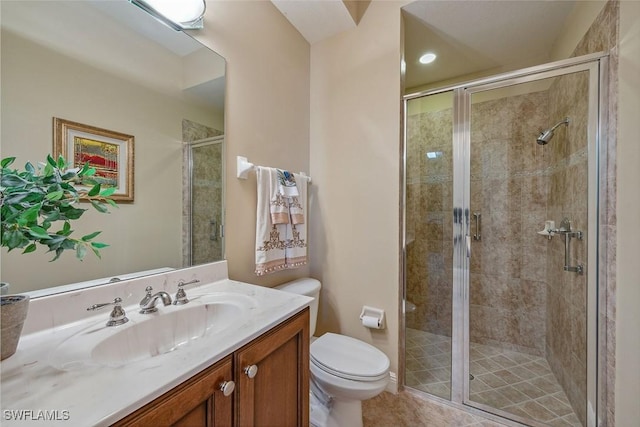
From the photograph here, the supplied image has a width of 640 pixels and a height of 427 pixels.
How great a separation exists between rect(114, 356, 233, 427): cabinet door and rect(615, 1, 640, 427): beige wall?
1600 mm

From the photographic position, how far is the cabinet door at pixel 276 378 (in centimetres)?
70

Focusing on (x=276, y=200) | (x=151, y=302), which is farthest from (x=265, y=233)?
(x=151, y=302)

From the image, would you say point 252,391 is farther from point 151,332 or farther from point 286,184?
point 286,184

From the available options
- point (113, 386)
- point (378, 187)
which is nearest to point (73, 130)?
point (113, 386)

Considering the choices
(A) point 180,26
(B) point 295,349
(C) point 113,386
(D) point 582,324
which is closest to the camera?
(C) point 113,386

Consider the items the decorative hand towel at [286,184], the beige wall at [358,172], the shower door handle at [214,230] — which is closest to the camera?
the shower door handle at [214,230]

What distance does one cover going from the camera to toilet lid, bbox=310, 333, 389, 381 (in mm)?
1177

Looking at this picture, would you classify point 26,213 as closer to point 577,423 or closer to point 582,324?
point 582,324

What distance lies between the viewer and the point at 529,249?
1.78 metres

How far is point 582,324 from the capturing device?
133cm

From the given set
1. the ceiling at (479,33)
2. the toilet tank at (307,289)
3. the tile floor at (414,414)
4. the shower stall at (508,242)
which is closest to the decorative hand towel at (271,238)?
the toilet tank at (307,289)

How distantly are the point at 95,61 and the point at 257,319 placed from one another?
1032mm

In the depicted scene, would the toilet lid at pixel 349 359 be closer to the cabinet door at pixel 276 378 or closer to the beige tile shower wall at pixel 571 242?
the cabinet door at pixel 276 378

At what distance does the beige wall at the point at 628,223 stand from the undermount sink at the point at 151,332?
1.58 metres
